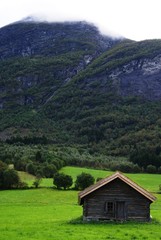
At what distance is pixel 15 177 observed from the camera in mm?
96938

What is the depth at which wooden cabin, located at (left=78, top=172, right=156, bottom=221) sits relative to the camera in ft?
162

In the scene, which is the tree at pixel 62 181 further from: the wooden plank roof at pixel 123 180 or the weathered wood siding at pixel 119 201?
the wooden plank roof at pixel 123 180

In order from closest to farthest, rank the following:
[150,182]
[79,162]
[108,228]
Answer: [108,228] → [150,182] → [79,162]

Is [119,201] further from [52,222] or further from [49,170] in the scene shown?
[49,170]

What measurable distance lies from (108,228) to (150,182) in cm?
7370

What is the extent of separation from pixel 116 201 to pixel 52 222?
23.7ft

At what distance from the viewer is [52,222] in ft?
155

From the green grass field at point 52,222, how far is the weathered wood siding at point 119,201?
1.89 m

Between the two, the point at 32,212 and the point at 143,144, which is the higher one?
the point at 32,212

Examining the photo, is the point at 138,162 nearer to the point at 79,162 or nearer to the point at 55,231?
the point at 79,162

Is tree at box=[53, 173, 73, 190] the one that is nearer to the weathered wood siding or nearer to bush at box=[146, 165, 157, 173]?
the weathered wood siding

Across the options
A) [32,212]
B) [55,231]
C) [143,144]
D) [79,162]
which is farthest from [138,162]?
[55,231]

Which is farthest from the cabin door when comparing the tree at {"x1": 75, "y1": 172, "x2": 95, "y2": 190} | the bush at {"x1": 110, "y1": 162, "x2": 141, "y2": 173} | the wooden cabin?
the bush at {"x1": 110, "y1": 162, "x2": 141, "y2": 173}

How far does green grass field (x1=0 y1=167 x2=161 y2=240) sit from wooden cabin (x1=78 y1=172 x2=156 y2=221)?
2.03m
